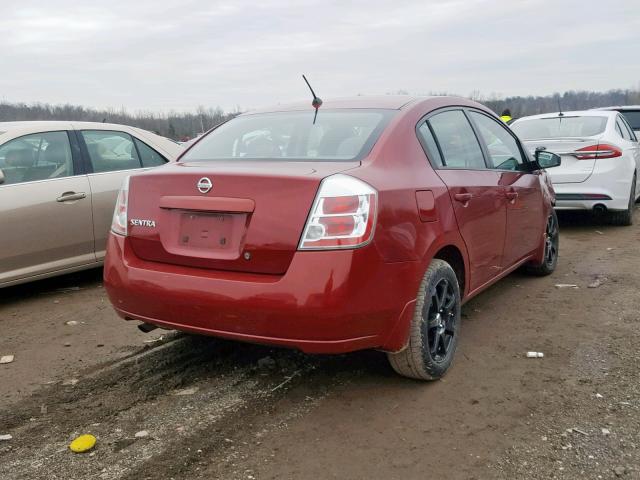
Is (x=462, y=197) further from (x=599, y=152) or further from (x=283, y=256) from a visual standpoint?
(x=599, y=152)

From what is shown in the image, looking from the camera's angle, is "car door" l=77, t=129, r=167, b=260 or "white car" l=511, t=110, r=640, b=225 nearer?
"car door" l=77, t=129, r=167, b=260

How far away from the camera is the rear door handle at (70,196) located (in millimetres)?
5309

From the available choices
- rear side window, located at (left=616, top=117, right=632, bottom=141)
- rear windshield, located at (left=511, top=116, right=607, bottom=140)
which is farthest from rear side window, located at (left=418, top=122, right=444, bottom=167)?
rear side window, located at (left=616, top=117, right=632, bottom=141)

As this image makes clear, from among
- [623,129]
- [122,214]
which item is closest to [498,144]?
[122,214]

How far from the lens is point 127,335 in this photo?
4383mm

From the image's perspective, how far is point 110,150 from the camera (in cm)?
595

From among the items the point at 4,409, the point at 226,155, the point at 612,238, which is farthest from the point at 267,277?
the point at 612,238

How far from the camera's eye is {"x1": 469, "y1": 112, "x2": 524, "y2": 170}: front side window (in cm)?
445

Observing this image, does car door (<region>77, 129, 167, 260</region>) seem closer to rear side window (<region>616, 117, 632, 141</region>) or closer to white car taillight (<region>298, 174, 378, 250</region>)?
white car taillight (<region>298, 174, 378, 250</region>)

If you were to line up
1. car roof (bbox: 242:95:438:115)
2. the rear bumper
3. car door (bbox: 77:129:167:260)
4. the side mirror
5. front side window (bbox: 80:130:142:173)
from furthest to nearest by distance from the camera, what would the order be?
front side window (bbox: 80:130:142:173), car door (bbox: 77:129:167:260), the side mirror, car roof (bbox: 242:95:438:115), the rear bumper

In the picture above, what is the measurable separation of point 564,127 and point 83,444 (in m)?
7.39

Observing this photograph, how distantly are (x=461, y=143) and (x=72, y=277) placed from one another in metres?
4.25

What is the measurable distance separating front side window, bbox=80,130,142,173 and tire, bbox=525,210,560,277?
397 centimetres

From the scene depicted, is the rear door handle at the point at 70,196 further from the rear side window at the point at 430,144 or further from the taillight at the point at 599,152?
the taillight at the point at 599,152
